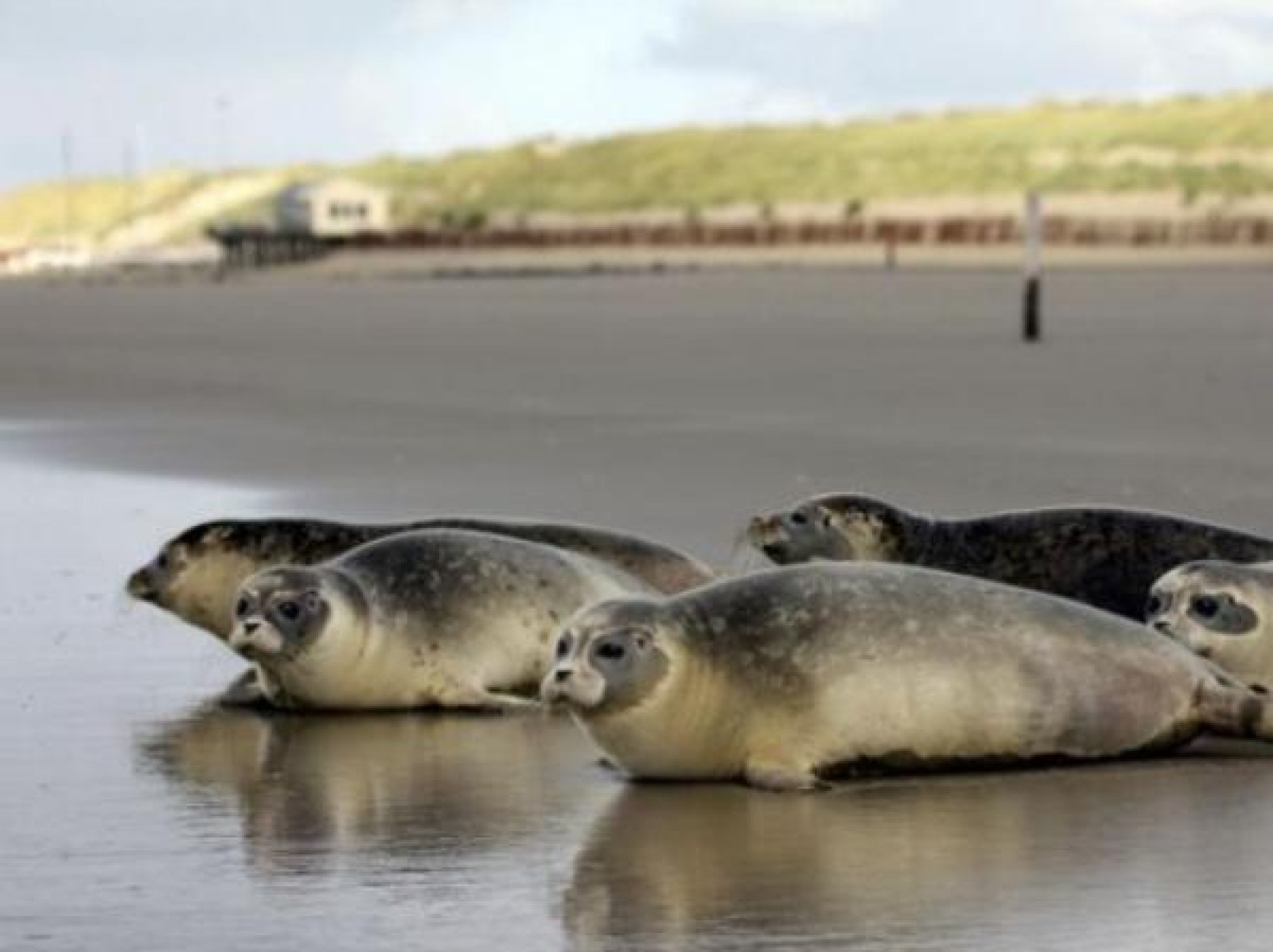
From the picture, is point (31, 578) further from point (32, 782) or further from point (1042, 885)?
→ point (1042, 885)

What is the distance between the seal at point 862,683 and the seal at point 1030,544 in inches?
57.7

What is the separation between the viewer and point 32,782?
8312 millimetres

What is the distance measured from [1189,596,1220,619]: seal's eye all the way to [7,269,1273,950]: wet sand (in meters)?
0.43

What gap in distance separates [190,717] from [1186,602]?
250 cm

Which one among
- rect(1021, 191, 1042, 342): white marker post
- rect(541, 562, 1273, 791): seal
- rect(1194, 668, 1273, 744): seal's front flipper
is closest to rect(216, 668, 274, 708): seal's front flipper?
rect(541, 562, 1273, 791): seal

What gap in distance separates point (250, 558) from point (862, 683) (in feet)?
8.76

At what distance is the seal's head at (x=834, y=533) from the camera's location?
1034cm

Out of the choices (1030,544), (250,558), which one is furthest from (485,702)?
(1030,544)

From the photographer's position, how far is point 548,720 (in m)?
9.29

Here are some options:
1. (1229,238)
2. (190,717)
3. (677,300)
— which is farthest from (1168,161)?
(190,717)

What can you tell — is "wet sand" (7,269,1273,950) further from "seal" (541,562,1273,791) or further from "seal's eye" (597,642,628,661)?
"seal's eye" (597,642,628,661)

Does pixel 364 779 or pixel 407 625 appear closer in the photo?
pixel 364 779

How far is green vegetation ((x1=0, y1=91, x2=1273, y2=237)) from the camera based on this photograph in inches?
4323

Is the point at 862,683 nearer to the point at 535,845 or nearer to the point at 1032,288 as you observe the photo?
the point at 535,845
